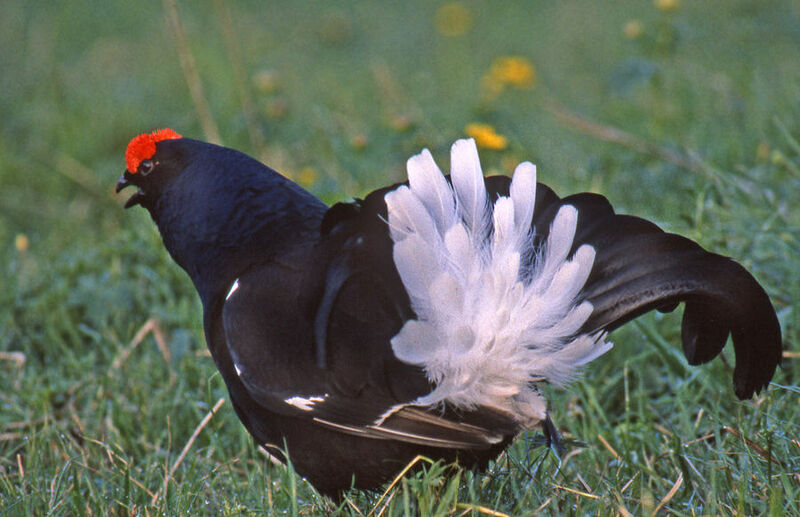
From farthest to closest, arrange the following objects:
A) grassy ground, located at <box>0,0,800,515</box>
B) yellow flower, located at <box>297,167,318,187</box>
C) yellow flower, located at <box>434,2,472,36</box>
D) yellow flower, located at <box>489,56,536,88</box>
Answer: yellow flower, located at <box>434,2,472,36</box>, yellow flower, located at <box>489,56,536,88</box>, yellow flower, located at <box>297,167,318,187</box>, grassy ground, located at <box>0,0,800,515</box>

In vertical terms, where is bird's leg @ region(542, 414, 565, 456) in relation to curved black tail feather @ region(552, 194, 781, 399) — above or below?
below

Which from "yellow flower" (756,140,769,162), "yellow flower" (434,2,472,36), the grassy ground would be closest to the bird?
the grassy ground

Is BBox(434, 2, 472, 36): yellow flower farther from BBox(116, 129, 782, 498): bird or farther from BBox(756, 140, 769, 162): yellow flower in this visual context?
BBox(116, 129, 782, 498): bird

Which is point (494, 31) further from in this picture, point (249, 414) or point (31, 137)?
point (249, 414)

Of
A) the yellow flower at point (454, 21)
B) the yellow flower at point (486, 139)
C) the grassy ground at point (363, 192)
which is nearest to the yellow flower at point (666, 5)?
the grassy ground at point (363, 192)

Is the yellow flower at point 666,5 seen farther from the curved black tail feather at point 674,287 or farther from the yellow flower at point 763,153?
the curved black tail feather at point 674,287

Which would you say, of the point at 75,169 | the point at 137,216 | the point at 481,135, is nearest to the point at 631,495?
the point at 481,135

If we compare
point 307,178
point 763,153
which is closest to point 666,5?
point 763,153

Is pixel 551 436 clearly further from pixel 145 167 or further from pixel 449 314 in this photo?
pixel 145 167

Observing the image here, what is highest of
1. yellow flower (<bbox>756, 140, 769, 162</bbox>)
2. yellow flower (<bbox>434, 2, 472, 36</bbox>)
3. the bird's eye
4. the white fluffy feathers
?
the bird's eye
